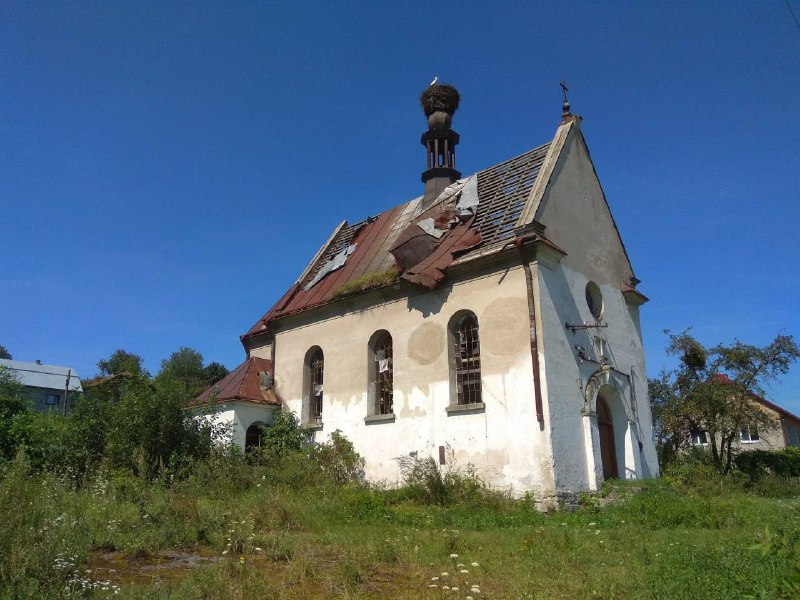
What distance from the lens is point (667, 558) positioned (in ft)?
22.5

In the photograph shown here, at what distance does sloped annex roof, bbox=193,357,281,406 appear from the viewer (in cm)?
1941

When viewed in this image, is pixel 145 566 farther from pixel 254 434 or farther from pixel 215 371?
pixel 215 371

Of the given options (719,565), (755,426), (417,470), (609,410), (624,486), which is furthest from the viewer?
(755,426)

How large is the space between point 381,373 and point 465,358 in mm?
3231

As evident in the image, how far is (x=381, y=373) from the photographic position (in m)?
17.8

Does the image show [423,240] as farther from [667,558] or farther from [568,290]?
[667,558]

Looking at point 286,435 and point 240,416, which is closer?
point 286,435

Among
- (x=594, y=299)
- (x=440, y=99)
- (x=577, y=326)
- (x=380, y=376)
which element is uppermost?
(x=440, y=99)

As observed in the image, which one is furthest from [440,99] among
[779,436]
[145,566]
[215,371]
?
[215,371]

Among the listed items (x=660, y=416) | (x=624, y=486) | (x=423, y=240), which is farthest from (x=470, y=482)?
(x=660, y=416)

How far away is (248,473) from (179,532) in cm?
715

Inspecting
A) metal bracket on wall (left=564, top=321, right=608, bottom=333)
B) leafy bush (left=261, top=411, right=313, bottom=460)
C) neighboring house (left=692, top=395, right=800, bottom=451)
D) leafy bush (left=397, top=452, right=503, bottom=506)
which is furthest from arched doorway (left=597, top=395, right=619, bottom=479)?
neighboring house (left=692, top=395, right=800, bottom=451)

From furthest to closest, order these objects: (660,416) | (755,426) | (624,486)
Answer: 1. (660,416)
2. (755,426)
3. (624,486)

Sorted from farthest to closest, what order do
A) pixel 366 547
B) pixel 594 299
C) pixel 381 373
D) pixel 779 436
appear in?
pixel 779 436
pixel 381 373
pixel 594 299
pixel 366 547
